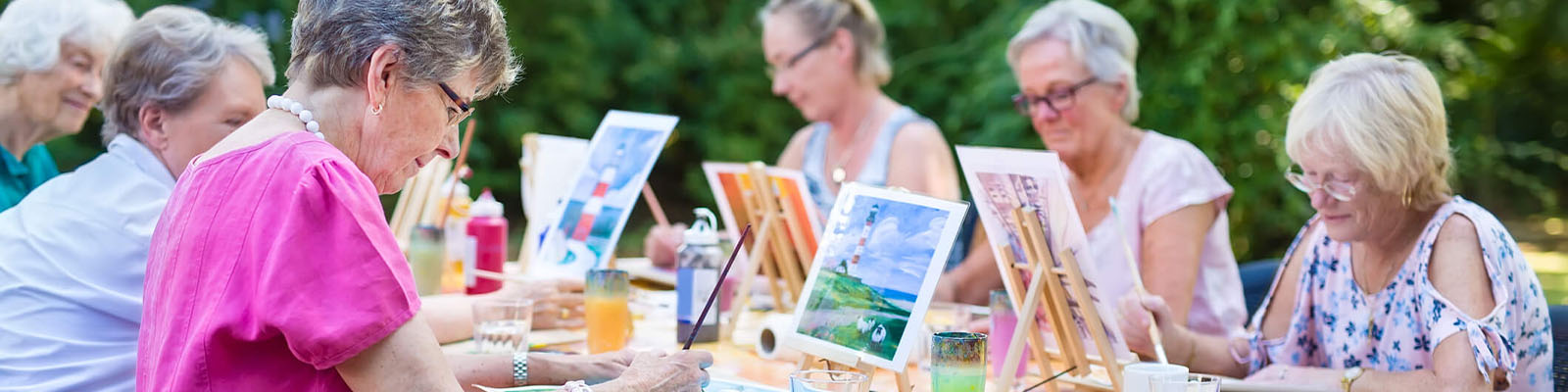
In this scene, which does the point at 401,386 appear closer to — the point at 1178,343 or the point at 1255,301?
the point at 1178,343

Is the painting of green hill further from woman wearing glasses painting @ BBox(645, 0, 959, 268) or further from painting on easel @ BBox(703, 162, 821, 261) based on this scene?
woman wearing glasses painting @ BBox(645, 0, 959, 268)

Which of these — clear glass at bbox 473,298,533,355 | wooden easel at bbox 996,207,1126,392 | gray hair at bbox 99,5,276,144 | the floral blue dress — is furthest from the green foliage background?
gray hair at bbox 99,5,276,144

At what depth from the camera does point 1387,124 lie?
2.21 meters

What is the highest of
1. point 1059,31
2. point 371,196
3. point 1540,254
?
point 1059,31

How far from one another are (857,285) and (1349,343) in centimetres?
102

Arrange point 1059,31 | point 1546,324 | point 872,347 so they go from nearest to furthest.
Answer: point 872,347 → point 1546,324 → point 1059,31

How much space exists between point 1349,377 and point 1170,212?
2.40ft

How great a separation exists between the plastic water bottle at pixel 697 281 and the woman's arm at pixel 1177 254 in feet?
3.10

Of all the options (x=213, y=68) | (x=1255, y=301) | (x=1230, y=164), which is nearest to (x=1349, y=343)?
(x=1255, y=301)

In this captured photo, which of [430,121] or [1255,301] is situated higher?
[430,121]

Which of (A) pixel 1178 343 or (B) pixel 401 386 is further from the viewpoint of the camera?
(A) pixel 1178 343

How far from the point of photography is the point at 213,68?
2406mm

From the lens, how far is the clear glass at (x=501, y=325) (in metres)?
2.49

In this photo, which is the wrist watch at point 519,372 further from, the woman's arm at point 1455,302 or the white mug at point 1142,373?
the woman's arm at point 1455,302
